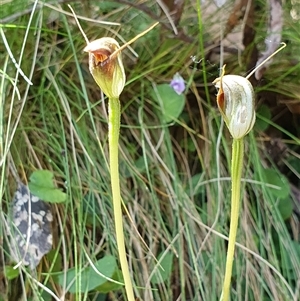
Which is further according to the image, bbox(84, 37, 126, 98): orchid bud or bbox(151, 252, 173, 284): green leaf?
bbox(151, 252, 173, 284): green leaf

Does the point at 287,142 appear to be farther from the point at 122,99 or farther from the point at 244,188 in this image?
the point at 122,99

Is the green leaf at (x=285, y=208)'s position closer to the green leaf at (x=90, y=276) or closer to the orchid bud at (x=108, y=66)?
the green leaf at (x=90, y=276)

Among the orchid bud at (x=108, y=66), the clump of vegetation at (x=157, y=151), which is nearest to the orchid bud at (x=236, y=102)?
the orchid bud at (x=108, y=66)

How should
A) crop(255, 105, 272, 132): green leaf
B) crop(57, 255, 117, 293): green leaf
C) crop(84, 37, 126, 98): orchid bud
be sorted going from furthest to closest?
1. crop(255, 105, 272, 132): green leaf
2. crop(57, 255, 117, 293): green leaf
3. crop(84, 37, 126, 98): orchid bud

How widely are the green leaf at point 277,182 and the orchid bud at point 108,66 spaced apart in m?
0.38

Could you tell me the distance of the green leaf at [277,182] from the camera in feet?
2.15

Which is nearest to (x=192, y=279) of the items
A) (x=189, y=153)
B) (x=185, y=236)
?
(x=185, y=236)

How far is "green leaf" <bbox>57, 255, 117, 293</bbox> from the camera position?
576 millimetres

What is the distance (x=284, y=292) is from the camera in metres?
0.60

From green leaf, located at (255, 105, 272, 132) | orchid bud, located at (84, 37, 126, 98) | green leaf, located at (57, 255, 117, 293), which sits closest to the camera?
orchid bud, located at (84, 37, 126, 98)

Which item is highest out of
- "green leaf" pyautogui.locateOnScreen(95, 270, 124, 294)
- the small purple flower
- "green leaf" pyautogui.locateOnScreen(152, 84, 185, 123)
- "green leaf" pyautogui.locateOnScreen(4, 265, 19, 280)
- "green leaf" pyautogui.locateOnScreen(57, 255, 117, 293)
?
the small purple flower

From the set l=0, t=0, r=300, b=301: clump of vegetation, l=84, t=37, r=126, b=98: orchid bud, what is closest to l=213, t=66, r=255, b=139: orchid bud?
l=84, t=37, r=126, b=98: orchid bud

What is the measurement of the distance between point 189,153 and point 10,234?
0.78 ft

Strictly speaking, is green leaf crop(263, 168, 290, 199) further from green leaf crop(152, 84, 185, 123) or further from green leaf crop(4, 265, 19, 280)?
green leaf crop(4, 265, 19, 280)
